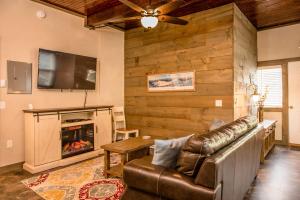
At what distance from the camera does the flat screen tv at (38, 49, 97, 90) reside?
13.1ft

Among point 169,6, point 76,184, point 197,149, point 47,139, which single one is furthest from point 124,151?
point 169,6

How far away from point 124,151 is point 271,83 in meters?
4.54

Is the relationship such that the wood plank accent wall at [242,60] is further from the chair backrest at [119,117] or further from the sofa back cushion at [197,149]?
the chair backrest at [119,117]

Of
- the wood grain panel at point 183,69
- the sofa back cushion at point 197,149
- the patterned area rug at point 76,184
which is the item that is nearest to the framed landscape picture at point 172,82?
the wood grain panel at point 183,69

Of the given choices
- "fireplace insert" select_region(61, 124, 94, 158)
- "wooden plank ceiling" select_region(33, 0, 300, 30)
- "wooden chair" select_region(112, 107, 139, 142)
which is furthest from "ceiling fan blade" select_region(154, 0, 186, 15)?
→ "wooden chair" select_region(112, 107, 139, 142)

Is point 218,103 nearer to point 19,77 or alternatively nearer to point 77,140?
point 77,140

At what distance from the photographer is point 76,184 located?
3109 millimetres

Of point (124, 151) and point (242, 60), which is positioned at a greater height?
point (242, 60)

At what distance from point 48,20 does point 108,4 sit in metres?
1.24

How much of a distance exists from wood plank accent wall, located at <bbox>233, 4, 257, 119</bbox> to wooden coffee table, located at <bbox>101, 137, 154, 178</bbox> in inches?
74.5

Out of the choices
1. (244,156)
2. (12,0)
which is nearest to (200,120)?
(244,156)

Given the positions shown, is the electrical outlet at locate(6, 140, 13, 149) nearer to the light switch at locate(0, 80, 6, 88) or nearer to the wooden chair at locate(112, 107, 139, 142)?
the light switch at locate(0, 80, 6, 88)

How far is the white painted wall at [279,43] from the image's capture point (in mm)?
5141

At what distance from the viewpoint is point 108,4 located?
4227 millimetres
